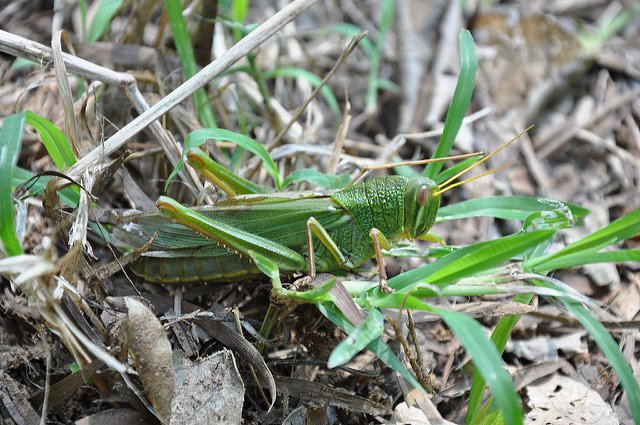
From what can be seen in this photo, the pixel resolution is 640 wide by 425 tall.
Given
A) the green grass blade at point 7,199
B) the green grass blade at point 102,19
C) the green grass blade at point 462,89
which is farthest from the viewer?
the green grass blade at point 102,19

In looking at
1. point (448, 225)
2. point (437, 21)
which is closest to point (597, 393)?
point (448, 225)

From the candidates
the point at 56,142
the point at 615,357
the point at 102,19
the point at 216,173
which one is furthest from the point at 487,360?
the point at 102,19

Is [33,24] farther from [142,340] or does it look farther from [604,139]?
[604,139]

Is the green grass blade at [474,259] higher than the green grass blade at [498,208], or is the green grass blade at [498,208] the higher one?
the green grass blade at [474,259]

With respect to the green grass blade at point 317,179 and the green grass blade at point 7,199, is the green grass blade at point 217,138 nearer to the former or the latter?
the green grass blade at point 317,179

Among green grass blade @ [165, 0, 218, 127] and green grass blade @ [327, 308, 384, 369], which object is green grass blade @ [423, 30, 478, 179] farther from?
green grass blade @ [165, 0, 218, 127]

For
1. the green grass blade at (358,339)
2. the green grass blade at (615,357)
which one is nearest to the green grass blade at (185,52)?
the green grass blade at (358,339)
